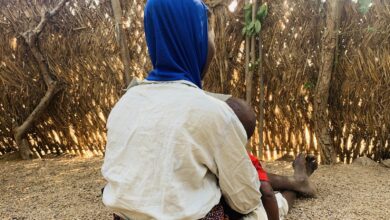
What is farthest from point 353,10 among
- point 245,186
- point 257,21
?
point 245,186

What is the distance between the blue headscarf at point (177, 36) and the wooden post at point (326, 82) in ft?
7.20

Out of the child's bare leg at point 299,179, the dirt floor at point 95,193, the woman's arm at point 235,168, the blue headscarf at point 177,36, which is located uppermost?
the blue headscarf at point 177,36

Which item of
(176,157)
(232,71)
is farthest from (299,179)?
(176,157)

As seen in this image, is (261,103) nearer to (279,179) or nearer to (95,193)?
(279,179)

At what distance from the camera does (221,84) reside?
3.83 metres

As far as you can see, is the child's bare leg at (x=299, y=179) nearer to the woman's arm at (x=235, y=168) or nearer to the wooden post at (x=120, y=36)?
the woman's arm at (x=235, y=168)

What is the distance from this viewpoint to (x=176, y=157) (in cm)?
133

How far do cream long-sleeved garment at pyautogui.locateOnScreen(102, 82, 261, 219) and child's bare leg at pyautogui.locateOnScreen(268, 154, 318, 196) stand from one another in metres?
1.26

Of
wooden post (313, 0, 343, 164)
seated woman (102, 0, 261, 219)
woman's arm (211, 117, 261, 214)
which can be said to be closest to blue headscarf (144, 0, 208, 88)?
seated woman (102, 0, 261, 219)

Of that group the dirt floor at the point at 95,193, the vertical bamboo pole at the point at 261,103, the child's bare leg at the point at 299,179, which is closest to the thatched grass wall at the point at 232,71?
the vertical bamboo pole at the point at 261,103

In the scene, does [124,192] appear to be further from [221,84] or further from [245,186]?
[221,84]

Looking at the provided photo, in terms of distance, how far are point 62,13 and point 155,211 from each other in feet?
11.5

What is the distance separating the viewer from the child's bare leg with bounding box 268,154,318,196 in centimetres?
266

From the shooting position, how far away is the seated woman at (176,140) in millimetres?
1329
